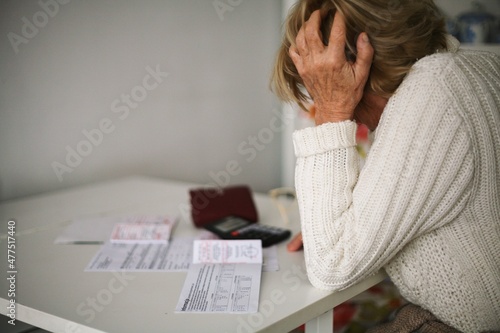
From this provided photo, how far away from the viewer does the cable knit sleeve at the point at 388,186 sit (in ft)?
2.54

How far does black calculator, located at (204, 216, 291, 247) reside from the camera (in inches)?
42.6

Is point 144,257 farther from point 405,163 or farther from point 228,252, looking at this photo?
point 405,163

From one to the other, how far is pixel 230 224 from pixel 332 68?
47cm

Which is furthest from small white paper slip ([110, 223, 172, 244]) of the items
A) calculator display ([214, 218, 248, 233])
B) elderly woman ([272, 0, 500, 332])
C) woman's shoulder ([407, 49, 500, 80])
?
woman's shoulder ([407, 49, 500, 80])

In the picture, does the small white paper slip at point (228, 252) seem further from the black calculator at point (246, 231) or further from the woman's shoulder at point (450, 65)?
the woman's shoulder at point (450, 65)

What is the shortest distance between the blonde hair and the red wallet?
48cm

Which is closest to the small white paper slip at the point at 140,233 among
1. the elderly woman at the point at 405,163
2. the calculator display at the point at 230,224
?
the calculator display at the point at 230,224

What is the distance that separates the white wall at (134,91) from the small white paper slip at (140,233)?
0.55 m

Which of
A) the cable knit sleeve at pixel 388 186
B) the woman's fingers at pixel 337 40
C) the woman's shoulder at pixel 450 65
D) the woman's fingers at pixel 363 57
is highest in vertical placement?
the woman's fingers at pixel 337 40

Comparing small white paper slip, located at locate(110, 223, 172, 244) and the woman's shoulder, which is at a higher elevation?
the woman's shoulder

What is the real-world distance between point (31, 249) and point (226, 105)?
128 cm

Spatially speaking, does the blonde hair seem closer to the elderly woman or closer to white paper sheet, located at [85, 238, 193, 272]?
the elderly woman

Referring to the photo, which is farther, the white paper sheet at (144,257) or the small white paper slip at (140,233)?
the small white paper slip at (140,233)

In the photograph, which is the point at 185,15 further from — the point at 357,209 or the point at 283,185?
the point at 357,209
